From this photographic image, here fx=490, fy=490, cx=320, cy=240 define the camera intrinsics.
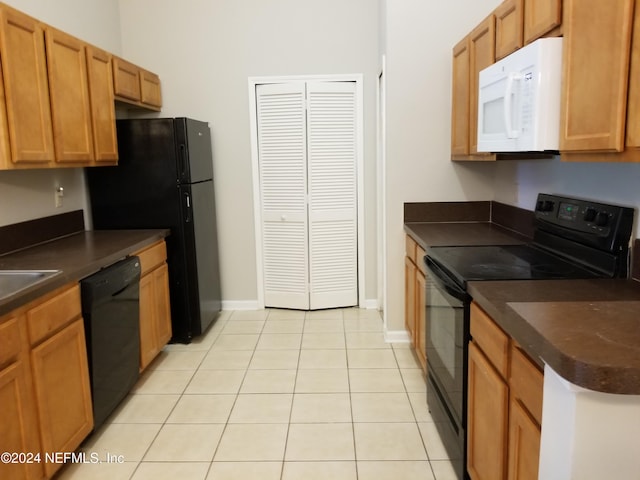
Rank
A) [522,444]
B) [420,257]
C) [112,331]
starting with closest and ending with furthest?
[522,444] < [112,331] < [420,257]

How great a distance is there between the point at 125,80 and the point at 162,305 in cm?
163

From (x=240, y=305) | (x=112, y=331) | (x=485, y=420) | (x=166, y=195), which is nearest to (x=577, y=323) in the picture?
(x=485, y=420)

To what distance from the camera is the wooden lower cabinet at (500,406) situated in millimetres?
1380

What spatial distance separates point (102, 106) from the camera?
3174mm

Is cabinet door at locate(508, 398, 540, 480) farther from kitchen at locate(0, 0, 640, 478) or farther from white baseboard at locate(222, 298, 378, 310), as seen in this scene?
white baseboard at locate(222, 298, 378, 310)

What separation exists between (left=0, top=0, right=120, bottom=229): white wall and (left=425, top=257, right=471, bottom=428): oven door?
2356 millimetres

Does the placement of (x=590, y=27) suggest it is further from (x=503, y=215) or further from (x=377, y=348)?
(x=377, y=348)

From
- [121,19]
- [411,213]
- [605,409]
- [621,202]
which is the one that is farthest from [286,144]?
[605,409]

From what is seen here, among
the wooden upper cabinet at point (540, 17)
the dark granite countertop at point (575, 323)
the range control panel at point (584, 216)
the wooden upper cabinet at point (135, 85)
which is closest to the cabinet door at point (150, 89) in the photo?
the wooden upper cabinet at point (135, 85)

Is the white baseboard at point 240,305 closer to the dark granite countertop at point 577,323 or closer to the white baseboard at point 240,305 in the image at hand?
the white baseboard at point 240,305

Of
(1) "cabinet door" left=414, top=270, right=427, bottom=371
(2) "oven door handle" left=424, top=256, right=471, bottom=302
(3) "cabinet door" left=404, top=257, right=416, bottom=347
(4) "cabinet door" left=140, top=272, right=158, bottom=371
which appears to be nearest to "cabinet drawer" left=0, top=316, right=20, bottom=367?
(4) "cabinet door" left=140, top=272, right=158, bottom=371

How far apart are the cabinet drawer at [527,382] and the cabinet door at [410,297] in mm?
1728

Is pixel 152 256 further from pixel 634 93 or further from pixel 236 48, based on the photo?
pixel 634 93

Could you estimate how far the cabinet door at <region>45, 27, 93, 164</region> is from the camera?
2650mm
